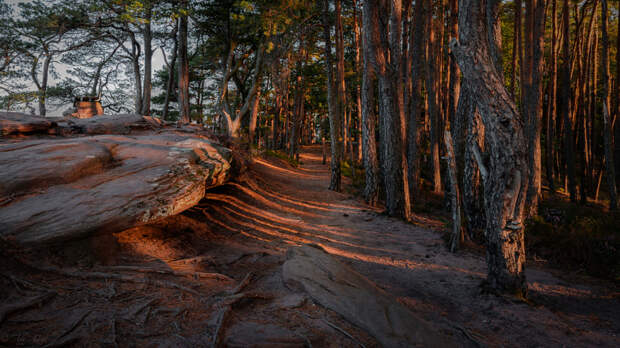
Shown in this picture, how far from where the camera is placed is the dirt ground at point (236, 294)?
235 cm

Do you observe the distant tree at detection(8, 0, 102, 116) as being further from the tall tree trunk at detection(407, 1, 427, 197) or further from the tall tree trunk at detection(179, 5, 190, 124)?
the tall tree trunk at detection(407, 1, 427, 197)

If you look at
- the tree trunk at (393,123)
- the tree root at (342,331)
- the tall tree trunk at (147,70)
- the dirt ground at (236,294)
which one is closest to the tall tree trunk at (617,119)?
the tree trunk at (393,123)

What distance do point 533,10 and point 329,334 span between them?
1428cm

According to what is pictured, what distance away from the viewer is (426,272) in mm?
5145

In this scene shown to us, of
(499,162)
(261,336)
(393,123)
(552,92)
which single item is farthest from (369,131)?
(552,92)

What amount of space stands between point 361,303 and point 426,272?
2539mm

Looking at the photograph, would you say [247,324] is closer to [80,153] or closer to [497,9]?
[80,153]

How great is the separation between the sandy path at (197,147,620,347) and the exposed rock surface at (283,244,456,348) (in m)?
0.68

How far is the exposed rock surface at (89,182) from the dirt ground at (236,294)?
34 centimetres

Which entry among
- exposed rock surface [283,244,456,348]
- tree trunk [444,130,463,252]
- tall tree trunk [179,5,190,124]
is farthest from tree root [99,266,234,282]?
tall tree trunk [179,5,190,124]

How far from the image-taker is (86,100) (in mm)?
10859

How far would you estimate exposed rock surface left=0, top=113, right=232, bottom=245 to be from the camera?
3.41 metres

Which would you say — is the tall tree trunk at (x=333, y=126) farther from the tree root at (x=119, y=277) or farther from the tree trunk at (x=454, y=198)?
the tree root at (x=119, y=277)

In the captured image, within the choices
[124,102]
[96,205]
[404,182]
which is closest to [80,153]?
[96,205]
